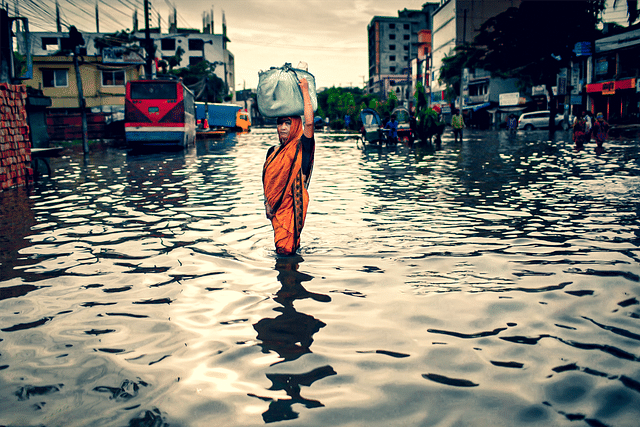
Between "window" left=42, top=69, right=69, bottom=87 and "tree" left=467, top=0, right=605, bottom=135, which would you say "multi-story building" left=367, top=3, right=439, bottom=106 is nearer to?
"tree" left=467, top=0, right=605, bottom=135

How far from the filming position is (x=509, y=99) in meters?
59.1

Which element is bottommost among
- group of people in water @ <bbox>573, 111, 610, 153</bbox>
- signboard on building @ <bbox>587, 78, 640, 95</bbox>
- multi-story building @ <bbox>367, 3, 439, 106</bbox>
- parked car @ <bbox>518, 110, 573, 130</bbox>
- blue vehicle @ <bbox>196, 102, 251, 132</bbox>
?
group of people in water @ <bbox>573, 111, 610, 153</bbox>

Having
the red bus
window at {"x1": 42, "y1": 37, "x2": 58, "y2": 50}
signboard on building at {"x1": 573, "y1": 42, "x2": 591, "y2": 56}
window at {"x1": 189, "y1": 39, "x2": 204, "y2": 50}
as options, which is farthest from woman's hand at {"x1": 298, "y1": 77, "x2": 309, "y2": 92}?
window at {"x1": 42, "y1": 37, "x2": 58, "y2": 50}

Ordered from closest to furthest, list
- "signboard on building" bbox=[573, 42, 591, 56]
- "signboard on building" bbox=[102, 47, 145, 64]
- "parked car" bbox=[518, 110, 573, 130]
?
"signboard on building" bbox=[573, 42, 591, 56] < "signboard on building" bbox=[102, 47, 145, 64] < "parked car" bbox=[518, 110, 573, 130]

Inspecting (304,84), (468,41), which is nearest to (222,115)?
(468,41)

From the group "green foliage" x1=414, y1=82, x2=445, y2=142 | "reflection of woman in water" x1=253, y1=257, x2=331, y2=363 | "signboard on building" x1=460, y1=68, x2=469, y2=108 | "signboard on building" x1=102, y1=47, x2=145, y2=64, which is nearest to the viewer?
"reflection of woman in water" x1=253, y1=257, x2=331, y2=363

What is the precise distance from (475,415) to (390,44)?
129963 millimetres

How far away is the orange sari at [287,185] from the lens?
5379mm

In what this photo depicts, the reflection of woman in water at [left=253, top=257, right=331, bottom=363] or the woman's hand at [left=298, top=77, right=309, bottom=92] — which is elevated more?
the woman's hand at [left=298, top=77, right=309, bottom=92]

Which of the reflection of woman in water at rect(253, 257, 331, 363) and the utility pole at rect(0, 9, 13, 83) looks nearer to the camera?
the reflection of woman in water at rect(253, 257, 331, 363)

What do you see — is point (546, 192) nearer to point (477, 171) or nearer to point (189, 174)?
point (477, 171)

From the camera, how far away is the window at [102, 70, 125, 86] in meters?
48.3

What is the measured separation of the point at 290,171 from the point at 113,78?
47567mm

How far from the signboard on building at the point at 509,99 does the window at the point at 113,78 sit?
37.3 m
